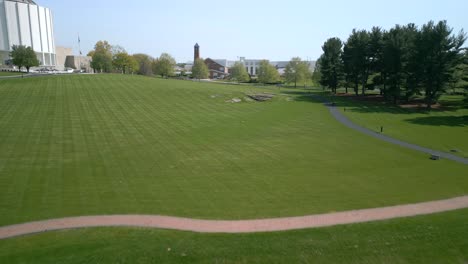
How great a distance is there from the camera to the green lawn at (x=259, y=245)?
31.6 feet

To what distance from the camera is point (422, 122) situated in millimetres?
37031

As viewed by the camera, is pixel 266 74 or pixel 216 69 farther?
pixel 216 69

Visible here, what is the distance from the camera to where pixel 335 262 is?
9.48m

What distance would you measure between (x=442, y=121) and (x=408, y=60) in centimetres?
1404

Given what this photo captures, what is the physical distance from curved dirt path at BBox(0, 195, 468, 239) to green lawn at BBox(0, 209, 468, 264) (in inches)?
22.2

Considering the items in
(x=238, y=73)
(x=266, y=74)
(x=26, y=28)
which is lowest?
(x=266, y=74)

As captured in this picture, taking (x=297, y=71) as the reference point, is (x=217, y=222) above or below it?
below

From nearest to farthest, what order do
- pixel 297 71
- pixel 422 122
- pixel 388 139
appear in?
1. pixel 388 139
2. pixel 422 122
3. pixel 297 71

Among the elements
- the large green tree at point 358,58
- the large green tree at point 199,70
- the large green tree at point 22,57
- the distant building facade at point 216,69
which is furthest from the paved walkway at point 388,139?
the distant building facade at point 216,69

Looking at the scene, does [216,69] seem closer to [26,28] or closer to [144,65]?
[144,65]

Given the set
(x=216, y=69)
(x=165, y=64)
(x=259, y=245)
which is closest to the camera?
(x=259, y=245)

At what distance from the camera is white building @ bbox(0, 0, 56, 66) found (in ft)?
313

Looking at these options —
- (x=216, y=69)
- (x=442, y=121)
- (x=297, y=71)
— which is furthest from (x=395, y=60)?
(x=216, y=69)

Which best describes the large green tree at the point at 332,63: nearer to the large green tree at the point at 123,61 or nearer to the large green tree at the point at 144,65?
the large green tree at the point at 123,61
